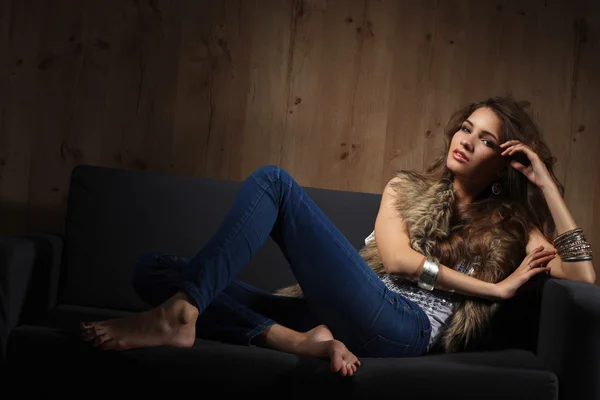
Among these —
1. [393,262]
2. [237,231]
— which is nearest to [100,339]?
[237,231]

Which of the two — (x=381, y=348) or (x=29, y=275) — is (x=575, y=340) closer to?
(x=381, y=348)

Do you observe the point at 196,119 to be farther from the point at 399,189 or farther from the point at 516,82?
the point at 516,82

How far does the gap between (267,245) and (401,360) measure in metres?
0.88

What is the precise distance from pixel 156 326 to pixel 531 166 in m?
1.26

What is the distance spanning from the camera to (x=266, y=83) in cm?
302

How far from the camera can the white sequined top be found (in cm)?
206

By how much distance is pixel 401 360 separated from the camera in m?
1.85

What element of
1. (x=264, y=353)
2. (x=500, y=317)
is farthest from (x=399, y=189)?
(x=264, y=353)

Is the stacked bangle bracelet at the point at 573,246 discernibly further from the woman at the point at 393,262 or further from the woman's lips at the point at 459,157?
the woman's lips at the point at 459,157

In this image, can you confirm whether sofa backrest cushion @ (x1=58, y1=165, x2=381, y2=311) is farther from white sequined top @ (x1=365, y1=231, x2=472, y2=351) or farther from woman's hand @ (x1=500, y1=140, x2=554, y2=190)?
woman's hand @ (x1=500, y1=140, x2=554, y2=190)

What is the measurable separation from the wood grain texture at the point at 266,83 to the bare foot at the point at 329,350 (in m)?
1.26

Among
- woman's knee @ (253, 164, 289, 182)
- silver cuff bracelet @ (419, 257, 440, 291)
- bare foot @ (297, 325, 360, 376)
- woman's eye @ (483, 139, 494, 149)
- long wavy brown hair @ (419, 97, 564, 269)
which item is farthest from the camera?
woman's eye @ (483, 139, 494, 149)

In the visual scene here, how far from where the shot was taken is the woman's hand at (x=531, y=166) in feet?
7.16

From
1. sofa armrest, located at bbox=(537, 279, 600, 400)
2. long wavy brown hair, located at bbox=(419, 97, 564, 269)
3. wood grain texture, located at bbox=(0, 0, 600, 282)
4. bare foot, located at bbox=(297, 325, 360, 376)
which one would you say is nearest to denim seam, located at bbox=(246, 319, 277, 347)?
bare foot, located at bbox=(297, 325, 360, 376)
